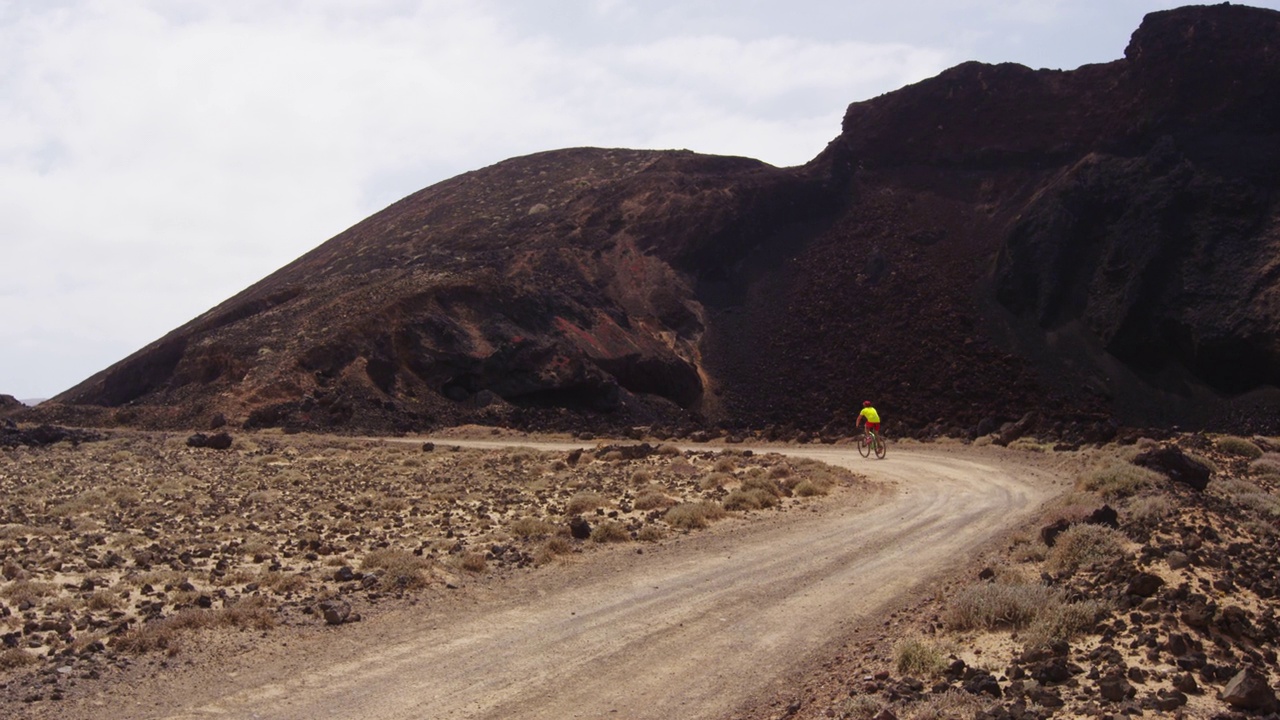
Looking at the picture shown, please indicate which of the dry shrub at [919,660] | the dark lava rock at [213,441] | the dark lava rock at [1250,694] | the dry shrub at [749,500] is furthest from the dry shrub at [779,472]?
the dark lava rock at [213,441]

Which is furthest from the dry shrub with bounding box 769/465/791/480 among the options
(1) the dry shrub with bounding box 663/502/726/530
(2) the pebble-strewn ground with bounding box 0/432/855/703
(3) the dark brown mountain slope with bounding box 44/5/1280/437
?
(3) the dark brown mountain slope with bounding box 44/5/1280/437

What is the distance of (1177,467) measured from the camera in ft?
55.2

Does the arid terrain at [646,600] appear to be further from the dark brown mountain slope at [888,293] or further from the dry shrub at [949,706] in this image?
the dark brown mountain slope at [888,293]

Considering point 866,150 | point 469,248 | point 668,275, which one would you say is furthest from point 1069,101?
point 469,248

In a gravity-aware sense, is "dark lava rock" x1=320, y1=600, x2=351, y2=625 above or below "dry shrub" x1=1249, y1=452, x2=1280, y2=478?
above

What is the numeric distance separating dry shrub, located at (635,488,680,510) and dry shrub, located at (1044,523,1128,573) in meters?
7.47

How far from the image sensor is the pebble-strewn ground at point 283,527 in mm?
9547

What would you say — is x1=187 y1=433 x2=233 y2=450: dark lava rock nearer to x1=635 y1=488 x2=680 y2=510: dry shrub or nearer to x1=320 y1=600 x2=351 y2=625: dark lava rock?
x1=635 y1=488 x2=680 y2=510: dry shrub

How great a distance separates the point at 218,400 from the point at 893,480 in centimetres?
3184

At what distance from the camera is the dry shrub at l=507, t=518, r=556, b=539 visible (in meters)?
14.5

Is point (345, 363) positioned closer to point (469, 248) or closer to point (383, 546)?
point (469, 248)

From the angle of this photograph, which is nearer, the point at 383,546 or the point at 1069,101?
the point at 383,546

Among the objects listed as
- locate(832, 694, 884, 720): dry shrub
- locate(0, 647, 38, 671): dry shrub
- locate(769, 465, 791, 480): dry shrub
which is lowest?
locate(769, 465, 791, 480): dry shrub

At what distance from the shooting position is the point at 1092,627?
8039mm
